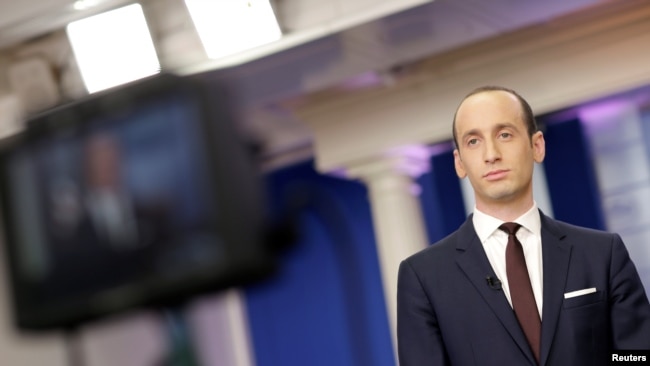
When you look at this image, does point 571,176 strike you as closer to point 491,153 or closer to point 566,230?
point 566,230

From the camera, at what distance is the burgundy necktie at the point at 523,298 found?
1.67 m

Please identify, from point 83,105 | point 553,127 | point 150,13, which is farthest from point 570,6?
point 83,105

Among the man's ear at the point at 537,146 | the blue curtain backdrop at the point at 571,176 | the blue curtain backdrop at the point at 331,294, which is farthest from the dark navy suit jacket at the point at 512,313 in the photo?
the blue curtain backdrop at the point at 331,294

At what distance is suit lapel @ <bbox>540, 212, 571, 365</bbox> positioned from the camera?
1.65 metres

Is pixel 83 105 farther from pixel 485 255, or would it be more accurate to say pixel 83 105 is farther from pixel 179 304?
pixel 485 255

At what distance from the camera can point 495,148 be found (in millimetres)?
1661

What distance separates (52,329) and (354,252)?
4.48m

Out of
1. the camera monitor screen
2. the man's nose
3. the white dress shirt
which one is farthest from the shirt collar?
the camera monitor screen

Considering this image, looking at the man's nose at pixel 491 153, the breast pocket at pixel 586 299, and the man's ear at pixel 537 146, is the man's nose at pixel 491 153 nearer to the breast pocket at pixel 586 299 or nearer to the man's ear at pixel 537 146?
the man's ear at pixel 537 146

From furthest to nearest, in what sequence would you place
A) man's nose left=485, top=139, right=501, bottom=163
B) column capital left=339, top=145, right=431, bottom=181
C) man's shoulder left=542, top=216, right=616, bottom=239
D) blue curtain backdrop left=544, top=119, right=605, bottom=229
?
column capital left=339, top=145, right=431, bottom=181
blue curtain backdrop left=544, top=119, right=605, bottom=229
man's shoulder left=542, top=216, right=616, bottom=239
man's nose left=485, top=139, right=501, bottom=163

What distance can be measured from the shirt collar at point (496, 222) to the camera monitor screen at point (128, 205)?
113cm

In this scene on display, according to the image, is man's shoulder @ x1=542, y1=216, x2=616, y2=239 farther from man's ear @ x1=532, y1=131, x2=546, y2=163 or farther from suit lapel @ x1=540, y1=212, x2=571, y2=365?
man's ear @ x1=532, y1=131, x2=546, y2=163

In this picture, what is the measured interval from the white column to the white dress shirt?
2.47 m

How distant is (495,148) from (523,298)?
0.25 meters
